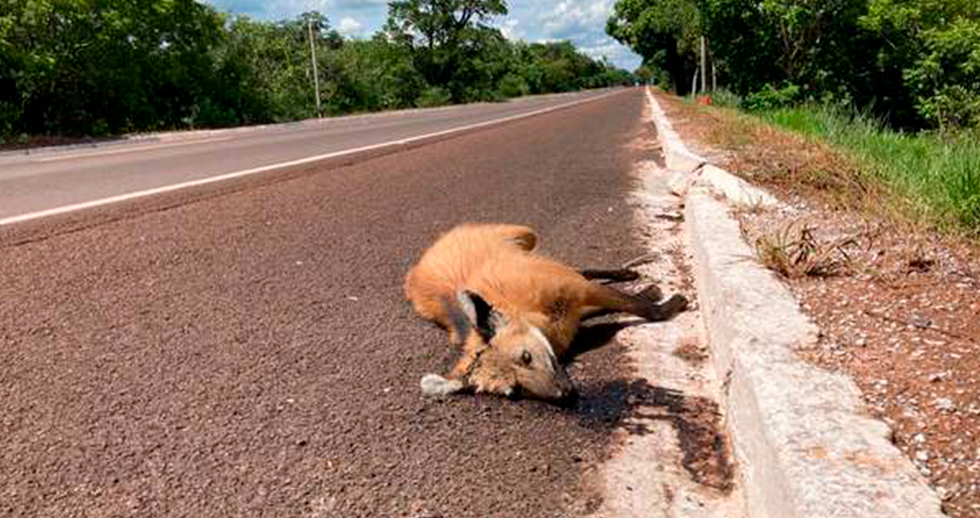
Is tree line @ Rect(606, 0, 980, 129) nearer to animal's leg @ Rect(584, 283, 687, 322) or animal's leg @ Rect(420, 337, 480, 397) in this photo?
animal's leg @ Rect(584, 283, 687, 322)

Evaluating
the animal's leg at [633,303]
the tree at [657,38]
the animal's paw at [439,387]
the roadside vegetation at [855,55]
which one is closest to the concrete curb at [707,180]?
the animal's leg at [633,303]

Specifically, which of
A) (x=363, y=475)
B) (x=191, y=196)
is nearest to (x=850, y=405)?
(x=363, y=475)

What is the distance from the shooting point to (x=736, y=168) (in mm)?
6711

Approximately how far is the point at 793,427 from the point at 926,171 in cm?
449

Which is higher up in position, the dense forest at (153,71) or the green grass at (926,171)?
the dense forest at (153,71)

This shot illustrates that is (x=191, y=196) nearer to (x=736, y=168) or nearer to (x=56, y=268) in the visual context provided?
(x=56, y=268)

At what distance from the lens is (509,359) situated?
2.72 meters

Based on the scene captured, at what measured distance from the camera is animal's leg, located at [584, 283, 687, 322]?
3.32 metres

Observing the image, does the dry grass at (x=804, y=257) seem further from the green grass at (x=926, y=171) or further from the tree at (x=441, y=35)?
the tree at (x=441, y=35)

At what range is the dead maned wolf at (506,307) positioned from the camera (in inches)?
106

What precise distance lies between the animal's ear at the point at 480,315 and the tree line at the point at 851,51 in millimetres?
20500

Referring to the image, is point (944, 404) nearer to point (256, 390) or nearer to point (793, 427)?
point (793, 427)

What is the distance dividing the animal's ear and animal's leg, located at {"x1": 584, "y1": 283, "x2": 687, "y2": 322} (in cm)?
58

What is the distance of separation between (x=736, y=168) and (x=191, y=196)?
5220 mm
